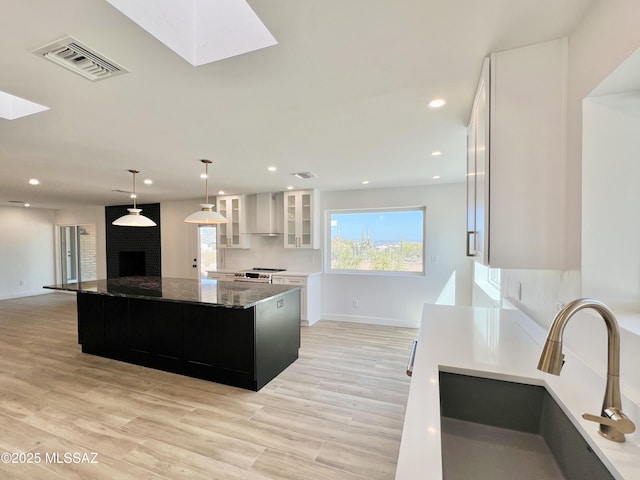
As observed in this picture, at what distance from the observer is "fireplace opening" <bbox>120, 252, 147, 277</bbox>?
732cm

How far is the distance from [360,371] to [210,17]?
3294 mm

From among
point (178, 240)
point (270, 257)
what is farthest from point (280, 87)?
point (178, 240)

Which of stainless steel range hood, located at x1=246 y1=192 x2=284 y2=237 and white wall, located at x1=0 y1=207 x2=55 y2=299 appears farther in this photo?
white wall, located at x1=0 y1=207 x2=55 y2=299

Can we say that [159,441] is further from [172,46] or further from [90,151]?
[90,151]

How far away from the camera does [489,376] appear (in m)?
1.22

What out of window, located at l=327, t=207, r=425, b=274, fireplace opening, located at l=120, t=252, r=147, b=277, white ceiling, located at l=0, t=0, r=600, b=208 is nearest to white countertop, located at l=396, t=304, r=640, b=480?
white ceiling, located at l=0, t=0, r=600, b=208

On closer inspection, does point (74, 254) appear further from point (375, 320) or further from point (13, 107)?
point (375, 320)

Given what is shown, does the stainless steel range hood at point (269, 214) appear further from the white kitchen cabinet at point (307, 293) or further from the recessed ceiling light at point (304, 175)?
the recessed ceiling light at point (304, 175)

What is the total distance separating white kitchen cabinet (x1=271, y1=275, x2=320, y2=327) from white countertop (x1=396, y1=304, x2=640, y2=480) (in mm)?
2941

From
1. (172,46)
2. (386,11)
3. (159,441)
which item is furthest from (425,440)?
(159,441)

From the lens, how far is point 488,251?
4.70ft

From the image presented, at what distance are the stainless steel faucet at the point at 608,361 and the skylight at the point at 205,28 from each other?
150cm

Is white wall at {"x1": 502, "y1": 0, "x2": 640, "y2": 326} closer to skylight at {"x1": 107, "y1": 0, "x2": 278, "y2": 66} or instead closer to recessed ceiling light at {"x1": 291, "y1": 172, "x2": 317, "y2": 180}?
skylight at {"x1": 107, "y1": 0, "x2": 278, "y2": 66}

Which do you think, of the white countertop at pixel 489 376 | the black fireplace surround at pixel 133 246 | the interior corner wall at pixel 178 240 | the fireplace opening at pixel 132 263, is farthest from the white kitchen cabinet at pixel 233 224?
the white countertop at pixel 489 376
